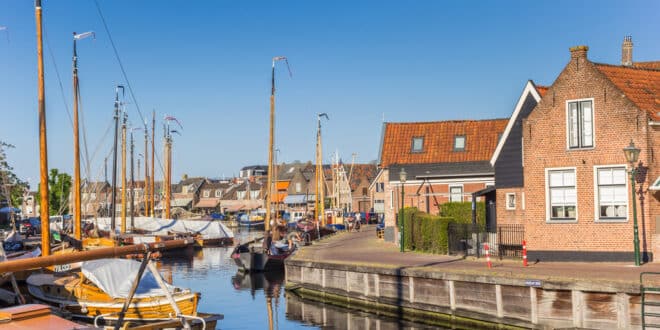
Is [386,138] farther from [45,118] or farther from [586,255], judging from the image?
[45,118]

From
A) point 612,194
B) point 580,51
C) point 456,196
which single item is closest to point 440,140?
point 456,196

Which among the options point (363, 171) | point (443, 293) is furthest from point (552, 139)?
point (363, 171)

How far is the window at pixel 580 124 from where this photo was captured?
1346 inches

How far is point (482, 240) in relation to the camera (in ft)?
130

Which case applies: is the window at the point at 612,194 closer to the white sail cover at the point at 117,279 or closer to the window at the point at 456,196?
the white sail cover at the point at 117,279

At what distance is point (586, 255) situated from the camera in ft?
111

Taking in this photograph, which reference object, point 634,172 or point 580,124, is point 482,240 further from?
point 634,172

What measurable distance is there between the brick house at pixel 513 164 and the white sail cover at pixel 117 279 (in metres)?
19.5

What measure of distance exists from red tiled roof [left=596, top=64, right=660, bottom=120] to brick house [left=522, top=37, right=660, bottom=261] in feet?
0.21

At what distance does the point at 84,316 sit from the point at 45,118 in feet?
31.8

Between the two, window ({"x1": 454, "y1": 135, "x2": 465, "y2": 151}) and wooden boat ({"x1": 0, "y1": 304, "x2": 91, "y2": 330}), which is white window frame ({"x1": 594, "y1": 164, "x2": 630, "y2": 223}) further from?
window ({"x1": 454, "y1": 135, "x2": 465, "y2": 151})

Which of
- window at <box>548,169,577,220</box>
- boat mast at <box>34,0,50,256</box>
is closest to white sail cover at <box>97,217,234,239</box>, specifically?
boat mast at <box>34,0,50,256</box>

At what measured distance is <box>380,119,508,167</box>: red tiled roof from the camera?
57.2 meters

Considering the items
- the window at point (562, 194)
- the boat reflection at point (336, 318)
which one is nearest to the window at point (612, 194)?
the window at point (562, 194)
